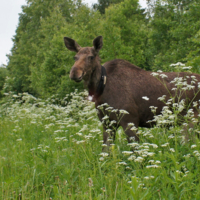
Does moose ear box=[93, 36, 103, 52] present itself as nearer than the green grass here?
No

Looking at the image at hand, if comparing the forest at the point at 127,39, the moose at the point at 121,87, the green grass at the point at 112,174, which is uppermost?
the forest at the point at 127,39

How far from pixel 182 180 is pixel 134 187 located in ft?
2.63

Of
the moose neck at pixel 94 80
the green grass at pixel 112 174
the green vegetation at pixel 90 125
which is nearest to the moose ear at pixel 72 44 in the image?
the moose neck at pixel 94 80

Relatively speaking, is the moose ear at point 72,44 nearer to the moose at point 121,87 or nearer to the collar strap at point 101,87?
A: the moose at point 121,87

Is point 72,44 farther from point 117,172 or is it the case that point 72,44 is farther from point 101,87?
point 117,172

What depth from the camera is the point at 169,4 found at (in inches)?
833

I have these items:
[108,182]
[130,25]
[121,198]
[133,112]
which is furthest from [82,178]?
[130,25]

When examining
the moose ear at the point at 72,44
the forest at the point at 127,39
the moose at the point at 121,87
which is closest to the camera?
the moose at the point at 121,87

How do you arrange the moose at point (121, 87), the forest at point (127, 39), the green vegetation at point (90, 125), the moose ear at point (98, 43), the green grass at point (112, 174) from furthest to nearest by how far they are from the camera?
the forest at point (127, 39), the moose ear at point (98, 43), the moose at point (121, 87), the green vegetation at point (90, 125), the green grass at point (112, 174)

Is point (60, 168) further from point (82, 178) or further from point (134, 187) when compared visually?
point (134, 187)

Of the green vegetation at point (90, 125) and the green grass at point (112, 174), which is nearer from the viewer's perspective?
the green grass at point (112, 174)

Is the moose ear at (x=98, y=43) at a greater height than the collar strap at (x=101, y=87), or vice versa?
the moose ear at (x=98, y=43)

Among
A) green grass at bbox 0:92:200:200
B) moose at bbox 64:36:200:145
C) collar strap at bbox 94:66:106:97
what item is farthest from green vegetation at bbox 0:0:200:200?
collar strap at bbox 94:66:106:97

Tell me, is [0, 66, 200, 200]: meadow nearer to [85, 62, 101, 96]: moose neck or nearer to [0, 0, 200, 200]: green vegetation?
[0, 0, 200, 200]: green vegetation
